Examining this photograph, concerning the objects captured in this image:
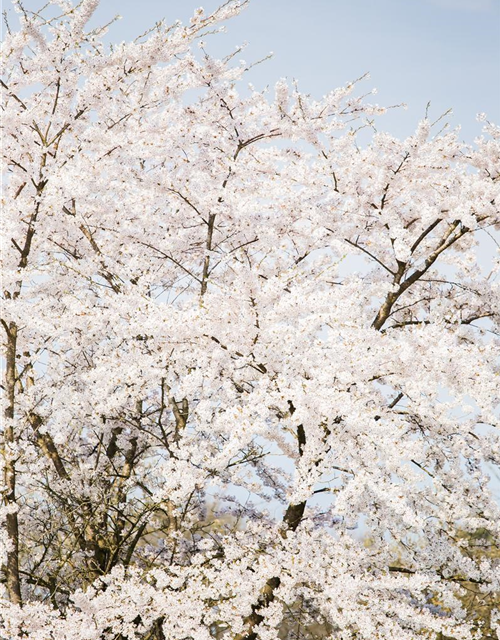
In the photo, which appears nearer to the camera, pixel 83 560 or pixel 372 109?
pixel 83 560

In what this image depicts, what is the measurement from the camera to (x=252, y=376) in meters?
6.44

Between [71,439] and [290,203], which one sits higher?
[290,203]

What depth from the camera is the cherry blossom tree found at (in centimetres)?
539

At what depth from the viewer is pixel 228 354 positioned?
6051 mm

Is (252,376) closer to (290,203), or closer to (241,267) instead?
(241,267)

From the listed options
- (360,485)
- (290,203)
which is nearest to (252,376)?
(360,485)

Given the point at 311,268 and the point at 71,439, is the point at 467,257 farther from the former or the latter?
the point at 71,439

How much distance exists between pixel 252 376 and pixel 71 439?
3.86m

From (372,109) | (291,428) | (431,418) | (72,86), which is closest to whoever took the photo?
(431,418)

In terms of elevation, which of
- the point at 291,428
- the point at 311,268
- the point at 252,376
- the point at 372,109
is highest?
the point at 372,109

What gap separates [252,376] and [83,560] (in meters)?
3.37

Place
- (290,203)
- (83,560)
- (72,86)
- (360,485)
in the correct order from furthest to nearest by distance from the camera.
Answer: (290,203) < (83,560) < (72,86) < (360,485)

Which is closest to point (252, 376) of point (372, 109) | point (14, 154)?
point (14, 154)

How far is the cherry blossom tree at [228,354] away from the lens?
5391 millimetres
